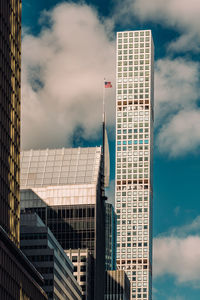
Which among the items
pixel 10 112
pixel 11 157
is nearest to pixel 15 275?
pixel 11 157

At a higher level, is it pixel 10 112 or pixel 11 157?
pixel 10 112

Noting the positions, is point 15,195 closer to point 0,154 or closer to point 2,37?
point 0,154

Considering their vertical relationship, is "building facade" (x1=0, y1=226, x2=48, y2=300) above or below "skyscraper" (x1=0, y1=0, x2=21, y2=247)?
below

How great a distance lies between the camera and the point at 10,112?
18638 centimetres

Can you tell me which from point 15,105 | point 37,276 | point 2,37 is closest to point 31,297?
point 37,276

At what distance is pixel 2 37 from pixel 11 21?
7.91 metres

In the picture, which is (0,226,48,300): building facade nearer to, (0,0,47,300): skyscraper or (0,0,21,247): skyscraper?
(0,0,47,300): skyscraper

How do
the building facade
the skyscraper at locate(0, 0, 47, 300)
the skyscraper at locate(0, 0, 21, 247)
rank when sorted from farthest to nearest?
the skyscraper at locate(0, 0, 21, 247) < the skyscraper at locate(0, 0, 47, 300) < the building facade

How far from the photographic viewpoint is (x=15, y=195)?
189625mm

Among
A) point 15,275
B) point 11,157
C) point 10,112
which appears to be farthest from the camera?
point 11,157

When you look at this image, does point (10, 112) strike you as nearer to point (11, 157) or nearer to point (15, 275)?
point (11, 157)

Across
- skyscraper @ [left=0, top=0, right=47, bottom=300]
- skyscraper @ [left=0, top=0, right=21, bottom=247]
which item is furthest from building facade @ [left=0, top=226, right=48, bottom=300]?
skyscraper @ [left=0, top=0, right=21, bottom=247]

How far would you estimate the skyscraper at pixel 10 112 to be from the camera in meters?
180

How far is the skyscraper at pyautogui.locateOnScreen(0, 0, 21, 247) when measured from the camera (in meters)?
180
